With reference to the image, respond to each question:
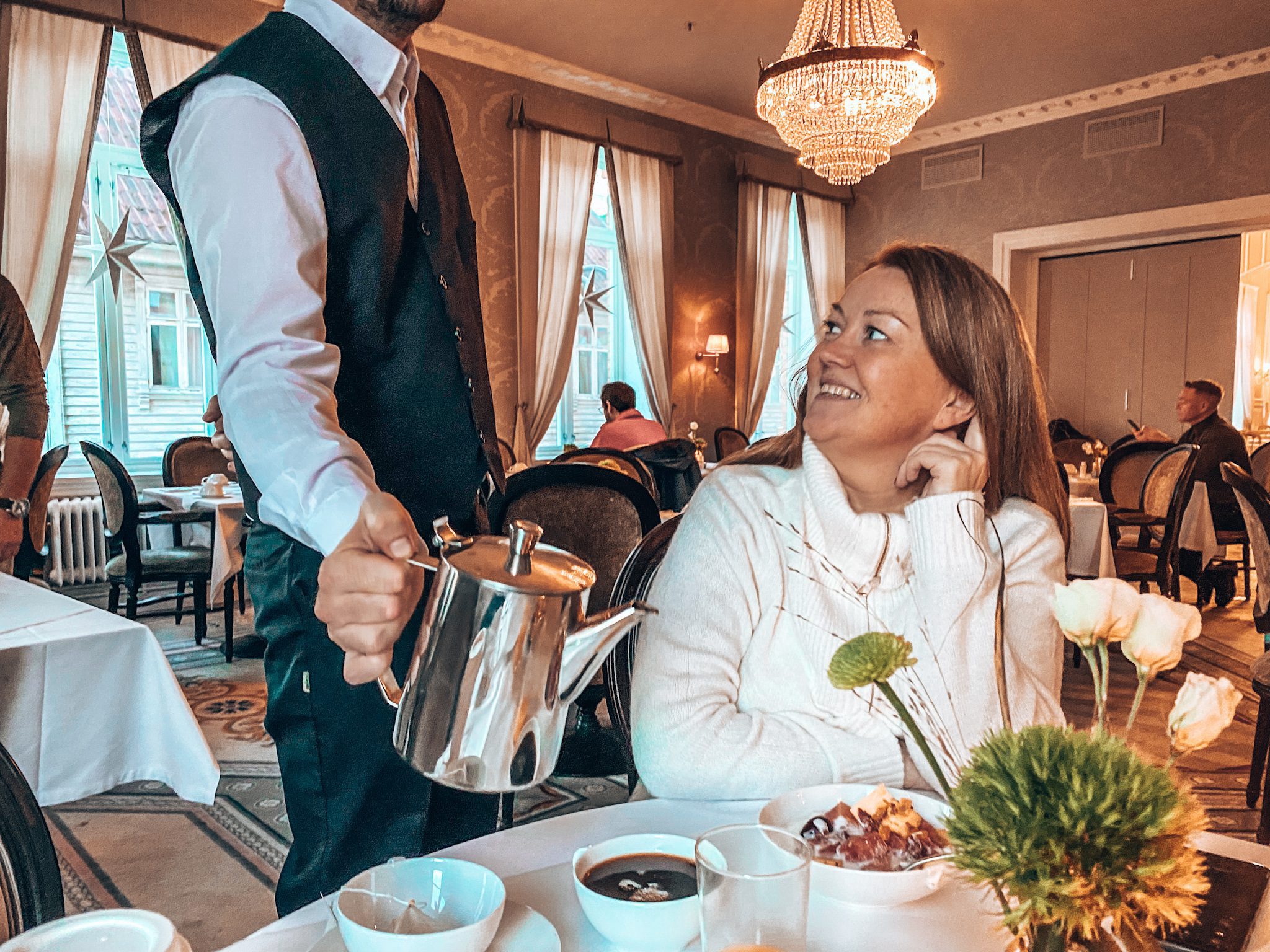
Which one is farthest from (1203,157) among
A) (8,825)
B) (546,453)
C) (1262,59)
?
(8,825)

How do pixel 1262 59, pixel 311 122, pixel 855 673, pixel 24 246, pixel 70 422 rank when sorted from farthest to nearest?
pixel 1262 59 < pixel 70 422 < pixel 24 246 < pixel 311 122 < pixel 855 673

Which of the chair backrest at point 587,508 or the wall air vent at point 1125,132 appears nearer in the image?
the chair backrest at point 587,508

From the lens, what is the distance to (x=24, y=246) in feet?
16.1

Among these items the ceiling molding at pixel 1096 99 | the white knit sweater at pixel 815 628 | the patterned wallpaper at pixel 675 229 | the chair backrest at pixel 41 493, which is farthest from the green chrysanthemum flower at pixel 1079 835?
the ceiling molding at pixel 1096 99

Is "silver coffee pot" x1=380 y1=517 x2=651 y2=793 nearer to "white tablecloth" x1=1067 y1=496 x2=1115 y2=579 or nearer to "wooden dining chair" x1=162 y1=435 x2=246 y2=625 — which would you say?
"white tablecloth" x1=1067 y1=496 x2=1115 y2=579

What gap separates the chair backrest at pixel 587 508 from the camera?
8.51 feet

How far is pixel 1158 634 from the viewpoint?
18.8 inches

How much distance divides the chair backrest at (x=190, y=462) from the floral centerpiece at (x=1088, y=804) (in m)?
5.13

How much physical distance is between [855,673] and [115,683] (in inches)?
60.3

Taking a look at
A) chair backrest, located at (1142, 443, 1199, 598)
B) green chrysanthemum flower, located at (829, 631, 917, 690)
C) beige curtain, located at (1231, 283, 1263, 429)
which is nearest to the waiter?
green chrysanthemum flower, located at (829, 631, 917, 690)

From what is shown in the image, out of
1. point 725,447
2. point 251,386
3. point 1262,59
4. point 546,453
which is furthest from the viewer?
→ point 725,447

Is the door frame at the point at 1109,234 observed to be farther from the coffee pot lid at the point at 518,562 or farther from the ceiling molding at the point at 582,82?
the coffee pot lid at the point at 518,562

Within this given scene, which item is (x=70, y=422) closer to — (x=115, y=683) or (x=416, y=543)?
(x=115, y=683)

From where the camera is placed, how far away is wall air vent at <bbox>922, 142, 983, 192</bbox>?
8.15 meters
